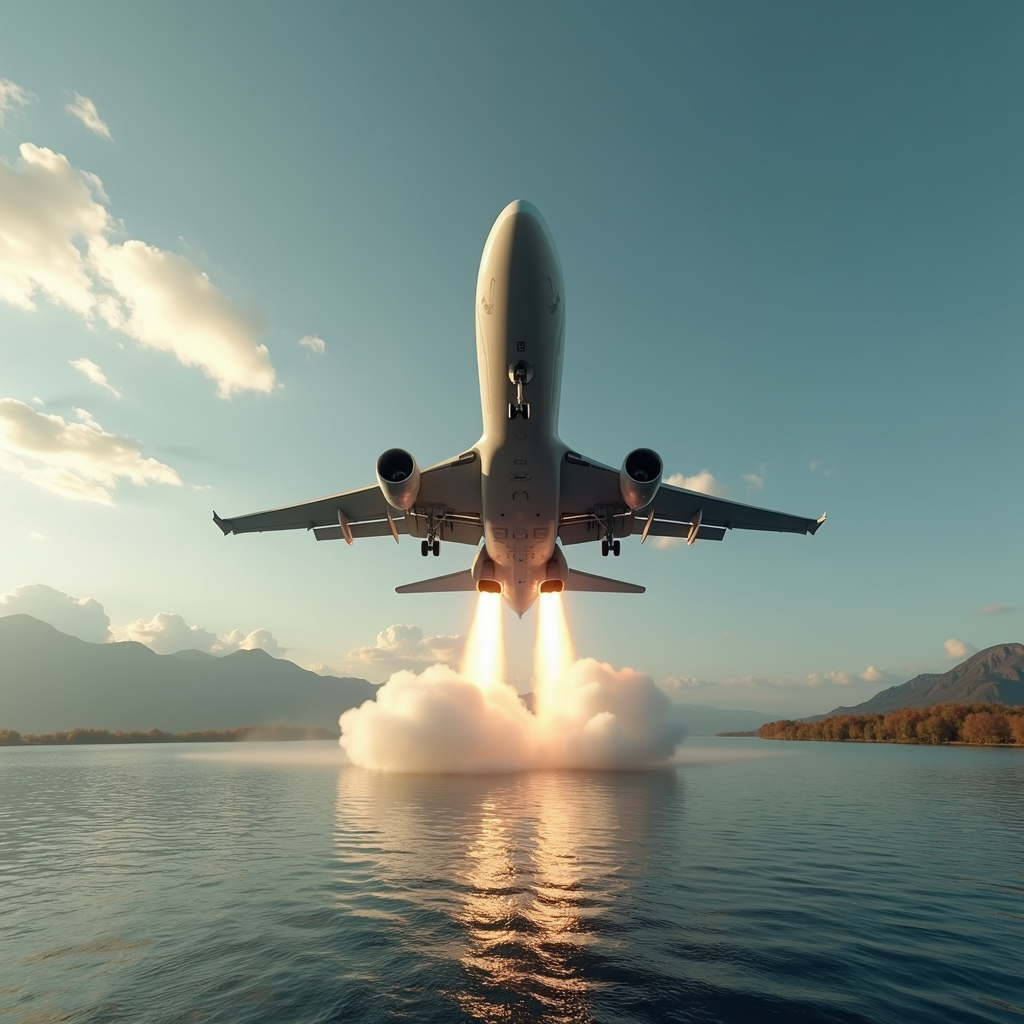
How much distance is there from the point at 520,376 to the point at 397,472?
23.8ft

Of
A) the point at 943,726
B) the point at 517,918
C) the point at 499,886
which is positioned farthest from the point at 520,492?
the point at 943,726

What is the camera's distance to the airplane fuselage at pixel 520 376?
22.1 m

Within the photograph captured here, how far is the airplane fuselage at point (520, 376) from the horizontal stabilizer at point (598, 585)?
1065 centimetres

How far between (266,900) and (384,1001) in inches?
397

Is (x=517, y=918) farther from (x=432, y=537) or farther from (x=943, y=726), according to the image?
(x=943, y=726)

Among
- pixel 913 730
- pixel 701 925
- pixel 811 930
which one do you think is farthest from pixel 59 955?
pixel 913 730

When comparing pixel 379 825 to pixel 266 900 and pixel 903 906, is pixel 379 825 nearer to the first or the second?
pixel 266 900

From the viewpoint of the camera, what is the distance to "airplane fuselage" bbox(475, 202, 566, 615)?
22125 millimetres

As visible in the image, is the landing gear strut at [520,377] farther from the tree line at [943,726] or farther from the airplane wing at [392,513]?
the tree line at [943,726]

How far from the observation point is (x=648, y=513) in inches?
1427

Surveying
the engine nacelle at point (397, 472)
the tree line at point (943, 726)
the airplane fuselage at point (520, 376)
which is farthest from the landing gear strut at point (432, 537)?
the tree line at point (943, 726)

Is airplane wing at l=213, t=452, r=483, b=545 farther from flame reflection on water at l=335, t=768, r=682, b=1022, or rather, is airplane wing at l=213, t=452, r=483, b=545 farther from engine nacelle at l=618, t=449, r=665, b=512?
flame reflection on water at l=335, t=768, r=682, b=1022

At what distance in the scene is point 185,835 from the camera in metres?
33.5

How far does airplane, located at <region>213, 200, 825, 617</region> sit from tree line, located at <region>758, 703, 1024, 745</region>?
145 m
